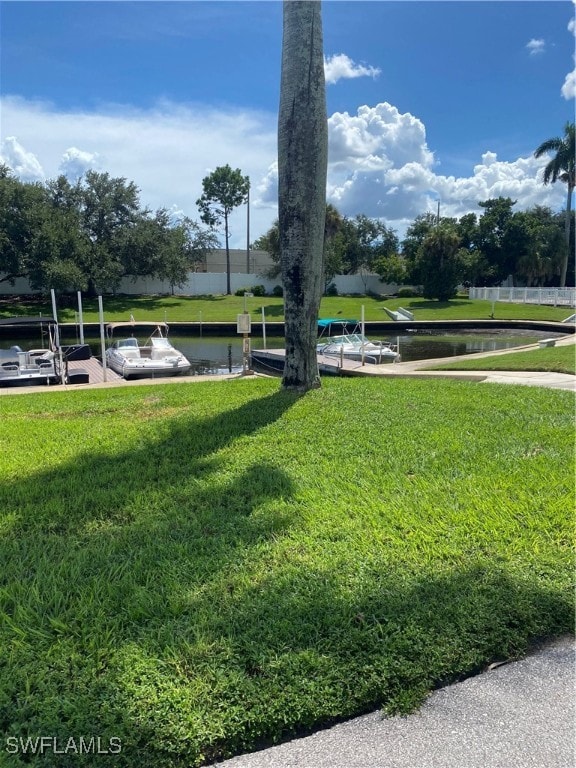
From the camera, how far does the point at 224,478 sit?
4035 mm

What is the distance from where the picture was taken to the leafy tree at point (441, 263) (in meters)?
40.7

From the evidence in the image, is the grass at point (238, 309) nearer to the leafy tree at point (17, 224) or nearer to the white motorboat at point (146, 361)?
the leafy tree at point (17, 224)

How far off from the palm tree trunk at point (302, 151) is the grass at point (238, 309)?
83.4 feet

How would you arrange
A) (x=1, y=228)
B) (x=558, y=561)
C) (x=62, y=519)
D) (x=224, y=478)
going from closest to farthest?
(x=558, y=561) < (x=62, y=519) < (x=224, y=478) < (x=1, y=228)

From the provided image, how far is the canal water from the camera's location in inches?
814

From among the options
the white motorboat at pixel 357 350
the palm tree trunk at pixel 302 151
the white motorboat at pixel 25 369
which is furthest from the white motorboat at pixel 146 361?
the palm tree trunk at pixel 302 151

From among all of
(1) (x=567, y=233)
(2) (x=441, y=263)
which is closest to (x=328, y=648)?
(2) (x=441, y=263)

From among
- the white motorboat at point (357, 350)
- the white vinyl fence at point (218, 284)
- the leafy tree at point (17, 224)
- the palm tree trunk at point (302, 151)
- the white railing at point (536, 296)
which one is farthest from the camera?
the white vinyl fence at point (218, 284)

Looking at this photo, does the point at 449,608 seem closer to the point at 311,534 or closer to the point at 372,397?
the point at 311,534

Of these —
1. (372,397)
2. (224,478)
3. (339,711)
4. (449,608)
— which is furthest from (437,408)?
(339,711)

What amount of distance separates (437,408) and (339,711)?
4406 millimetres

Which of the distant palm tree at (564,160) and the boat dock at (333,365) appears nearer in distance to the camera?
the boat dock at (333,365)

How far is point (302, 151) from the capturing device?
6109 millimetres

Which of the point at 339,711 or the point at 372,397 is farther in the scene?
the point at 372,397
